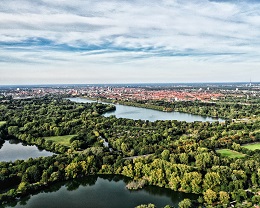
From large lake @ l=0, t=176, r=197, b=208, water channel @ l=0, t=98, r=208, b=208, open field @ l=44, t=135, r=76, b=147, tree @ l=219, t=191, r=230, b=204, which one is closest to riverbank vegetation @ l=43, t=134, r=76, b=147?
open field @ l=44, t=135, r=76, b=147

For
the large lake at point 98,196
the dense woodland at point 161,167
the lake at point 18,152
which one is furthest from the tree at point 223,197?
the lake at point 18,152

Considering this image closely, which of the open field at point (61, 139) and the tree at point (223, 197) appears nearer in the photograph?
the tree at point (223, 197)

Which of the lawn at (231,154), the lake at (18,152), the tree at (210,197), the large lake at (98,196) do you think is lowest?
the large lake at (98,196)

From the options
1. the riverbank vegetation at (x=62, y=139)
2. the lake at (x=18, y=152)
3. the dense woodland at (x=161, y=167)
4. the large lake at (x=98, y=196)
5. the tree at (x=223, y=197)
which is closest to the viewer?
the tree at (x=223, y=197)

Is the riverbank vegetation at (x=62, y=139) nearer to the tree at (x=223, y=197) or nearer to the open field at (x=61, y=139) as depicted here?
the open field at (x=61, y=139)

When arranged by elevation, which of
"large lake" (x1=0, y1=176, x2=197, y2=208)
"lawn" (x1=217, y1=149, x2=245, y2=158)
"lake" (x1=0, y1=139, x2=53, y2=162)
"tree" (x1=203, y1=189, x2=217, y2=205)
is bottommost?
"large lake" (x1=0, y1=176, x2=197, y2=208)

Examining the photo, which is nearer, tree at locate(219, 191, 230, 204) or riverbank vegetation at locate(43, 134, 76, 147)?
tree at locate(219, 191, 230, 204)

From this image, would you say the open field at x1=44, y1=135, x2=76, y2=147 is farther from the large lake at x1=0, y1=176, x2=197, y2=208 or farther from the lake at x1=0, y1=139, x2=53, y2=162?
the large lake at x1=0, y1=176, x2=197, y2=208
